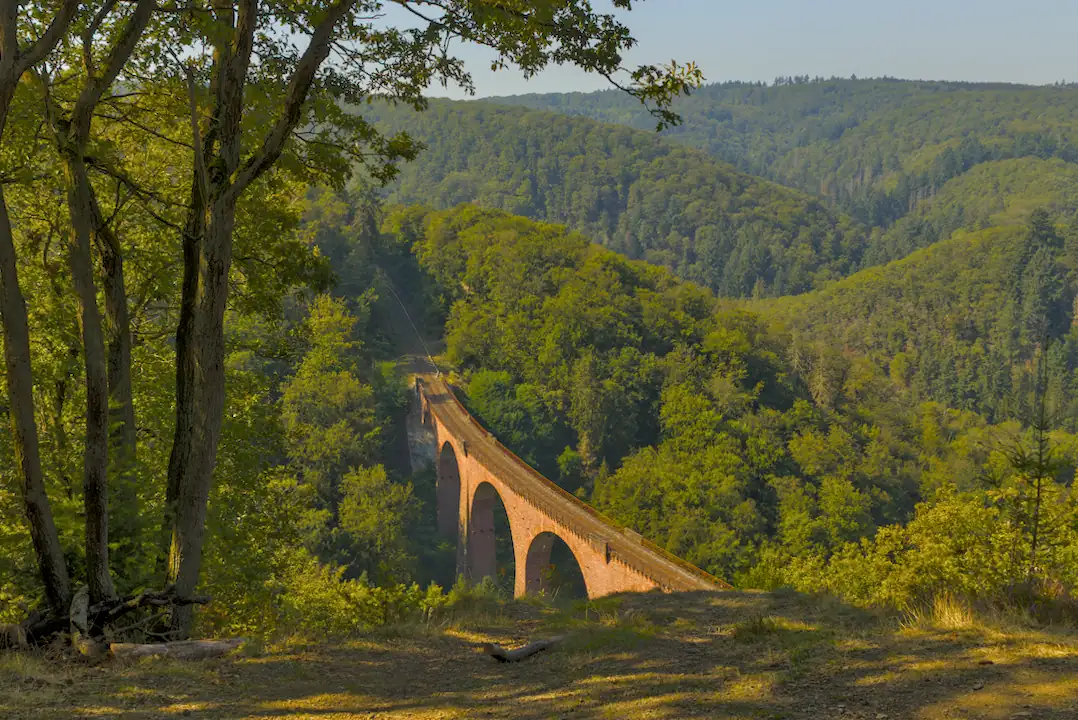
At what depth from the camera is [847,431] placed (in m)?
56.9

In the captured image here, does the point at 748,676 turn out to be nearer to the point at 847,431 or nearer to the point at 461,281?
the point at 847,431

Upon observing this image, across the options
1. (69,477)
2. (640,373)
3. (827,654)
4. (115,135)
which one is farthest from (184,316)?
(640,373)

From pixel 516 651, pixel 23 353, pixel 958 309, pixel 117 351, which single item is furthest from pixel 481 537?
pixel 958 309

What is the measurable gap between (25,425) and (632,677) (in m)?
5.20

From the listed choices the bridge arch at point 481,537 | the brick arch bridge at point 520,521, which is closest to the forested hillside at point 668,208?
the brick arch bridge at point 520,521

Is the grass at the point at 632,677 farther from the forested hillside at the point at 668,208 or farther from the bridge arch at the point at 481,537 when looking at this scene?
the forested hillside at the point at 668,208

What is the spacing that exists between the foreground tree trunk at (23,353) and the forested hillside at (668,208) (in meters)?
149

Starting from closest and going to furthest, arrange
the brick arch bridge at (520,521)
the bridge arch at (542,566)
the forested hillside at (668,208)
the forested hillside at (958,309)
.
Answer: the brick arch bridge at (520,521) → the bridge arch at (542,566) → the forested hillside at (958,309) → the forested hillside at (668,208)

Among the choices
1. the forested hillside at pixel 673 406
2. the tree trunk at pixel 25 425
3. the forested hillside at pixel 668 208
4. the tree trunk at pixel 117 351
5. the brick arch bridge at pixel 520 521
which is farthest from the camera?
the forested hillside at pixel 668 208

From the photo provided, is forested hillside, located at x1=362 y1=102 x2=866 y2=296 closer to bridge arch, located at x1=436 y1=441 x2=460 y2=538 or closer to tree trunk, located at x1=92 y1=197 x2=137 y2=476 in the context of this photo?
bridge arch, located at x1=436 y1=441 x2=460 y2=538

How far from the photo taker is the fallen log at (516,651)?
24.3 feet

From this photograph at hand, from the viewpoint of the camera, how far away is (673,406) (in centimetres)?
5438

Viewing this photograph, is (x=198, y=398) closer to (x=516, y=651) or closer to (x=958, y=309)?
(x=516, y=651)

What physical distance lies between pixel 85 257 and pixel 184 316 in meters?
0.94
